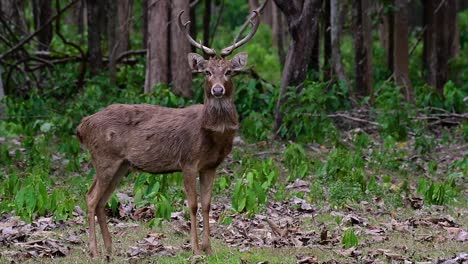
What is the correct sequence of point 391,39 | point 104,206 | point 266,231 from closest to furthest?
point 104,206, point 266,231, point 391,39

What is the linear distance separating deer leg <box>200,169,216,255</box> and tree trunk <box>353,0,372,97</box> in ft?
29.7

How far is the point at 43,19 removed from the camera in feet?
67.6

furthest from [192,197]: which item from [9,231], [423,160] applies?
[423,160]

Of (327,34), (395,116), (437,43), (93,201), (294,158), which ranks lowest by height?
(294,158)

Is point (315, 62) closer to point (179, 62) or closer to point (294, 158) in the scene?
point (179, 62)

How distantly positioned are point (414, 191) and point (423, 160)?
2.17m

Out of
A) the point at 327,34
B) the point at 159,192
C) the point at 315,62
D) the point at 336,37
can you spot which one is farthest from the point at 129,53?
the point at 159,192

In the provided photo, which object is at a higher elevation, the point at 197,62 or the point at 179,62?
the point at 197,62

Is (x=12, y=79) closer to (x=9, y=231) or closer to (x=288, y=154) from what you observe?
(x=288, y=154)

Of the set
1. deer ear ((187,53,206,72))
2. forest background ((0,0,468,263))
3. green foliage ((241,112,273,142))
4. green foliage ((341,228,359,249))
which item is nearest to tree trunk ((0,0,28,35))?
forest background ((0,0,468,263))

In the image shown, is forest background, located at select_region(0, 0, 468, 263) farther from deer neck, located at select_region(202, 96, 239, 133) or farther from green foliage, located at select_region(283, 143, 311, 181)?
deer neck, located at select_region(202, 96, 239, 133)

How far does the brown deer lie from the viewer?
834 cm

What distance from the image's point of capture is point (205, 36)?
1978 cm

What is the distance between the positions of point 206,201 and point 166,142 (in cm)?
63
